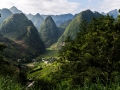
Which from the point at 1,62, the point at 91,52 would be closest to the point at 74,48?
the point at 91,52

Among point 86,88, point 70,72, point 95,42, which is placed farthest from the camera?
point 70,72

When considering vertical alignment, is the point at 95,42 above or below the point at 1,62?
above

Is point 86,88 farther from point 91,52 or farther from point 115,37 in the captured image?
point 91,52

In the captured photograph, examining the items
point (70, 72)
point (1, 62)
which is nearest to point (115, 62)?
point (70, 72)

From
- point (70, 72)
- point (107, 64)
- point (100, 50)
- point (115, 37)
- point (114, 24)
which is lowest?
point (70, 72)

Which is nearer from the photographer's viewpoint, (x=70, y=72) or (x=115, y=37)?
(x=115, y=37)

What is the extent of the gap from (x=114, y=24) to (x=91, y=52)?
7.03 m

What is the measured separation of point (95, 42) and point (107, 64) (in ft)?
15.5

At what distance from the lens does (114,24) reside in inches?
1298

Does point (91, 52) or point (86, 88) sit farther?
point (91, 52)

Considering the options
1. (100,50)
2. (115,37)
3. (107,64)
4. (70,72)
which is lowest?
(70,72)

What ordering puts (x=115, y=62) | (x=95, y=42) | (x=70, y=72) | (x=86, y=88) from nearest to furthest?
(x=86, y=88) < (x=115, y=62) < (x=95, y=42) < (x=70, y=72)

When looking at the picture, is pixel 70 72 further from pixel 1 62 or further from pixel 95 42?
pixel 1 62

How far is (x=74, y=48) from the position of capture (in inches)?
1895
